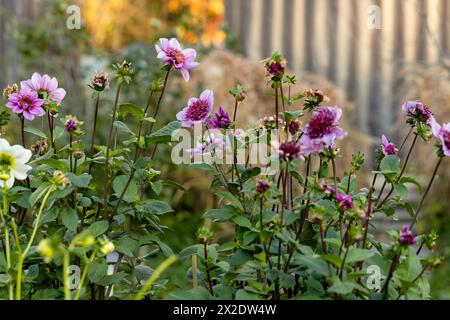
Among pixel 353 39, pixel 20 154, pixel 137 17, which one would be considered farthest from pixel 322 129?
pixel 137 17

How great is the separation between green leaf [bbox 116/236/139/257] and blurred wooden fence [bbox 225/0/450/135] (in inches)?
154

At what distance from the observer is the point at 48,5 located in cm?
487

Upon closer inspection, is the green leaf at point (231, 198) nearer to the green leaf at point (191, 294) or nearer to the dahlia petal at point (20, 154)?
the green leaf at point (191, 294)

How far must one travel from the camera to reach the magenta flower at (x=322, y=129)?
1.09 m

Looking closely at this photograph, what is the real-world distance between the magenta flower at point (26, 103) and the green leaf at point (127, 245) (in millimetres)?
240

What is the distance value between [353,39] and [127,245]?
4.21 meters

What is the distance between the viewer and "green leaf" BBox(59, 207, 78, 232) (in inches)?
44.6

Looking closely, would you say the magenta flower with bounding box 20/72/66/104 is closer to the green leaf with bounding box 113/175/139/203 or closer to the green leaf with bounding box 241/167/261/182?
the green leaf with bounding box 113/175/139/203

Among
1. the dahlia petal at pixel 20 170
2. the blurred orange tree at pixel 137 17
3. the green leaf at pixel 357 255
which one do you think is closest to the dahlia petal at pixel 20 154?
the dahlia petal at pixel 20 170

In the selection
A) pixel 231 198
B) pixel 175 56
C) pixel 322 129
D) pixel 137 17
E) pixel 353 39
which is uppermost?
pixel 137 17

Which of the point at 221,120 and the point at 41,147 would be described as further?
the point at 41,147

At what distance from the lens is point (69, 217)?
1.14 meters

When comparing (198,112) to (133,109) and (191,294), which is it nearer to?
(133,109)

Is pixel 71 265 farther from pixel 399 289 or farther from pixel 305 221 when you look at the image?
pixel 399 289
